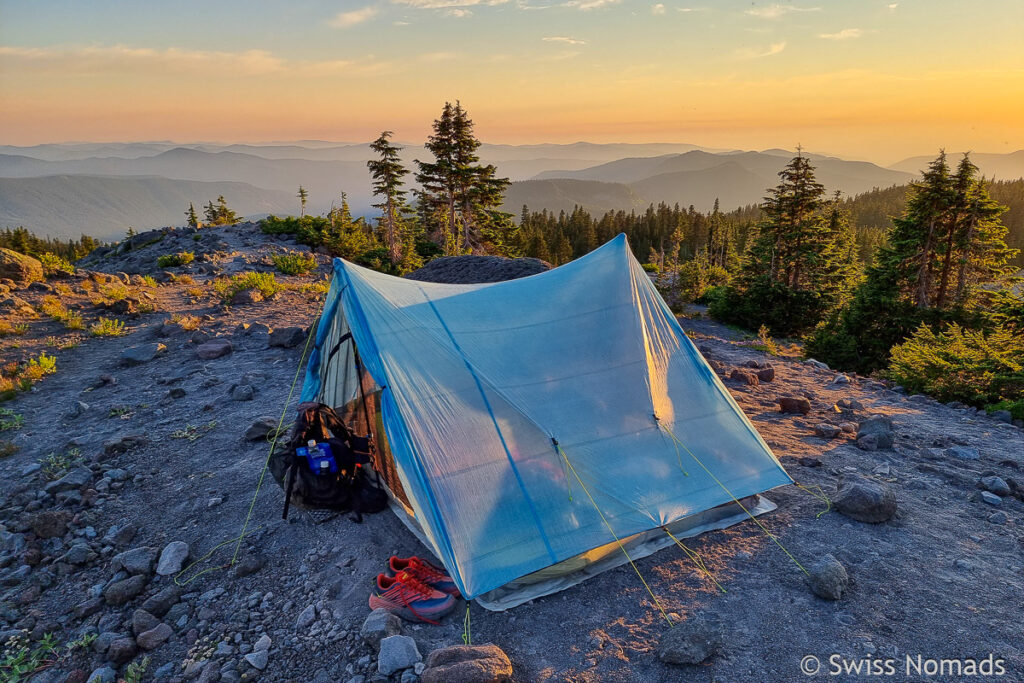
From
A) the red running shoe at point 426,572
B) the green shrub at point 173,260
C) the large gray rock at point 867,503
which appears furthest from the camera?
the green shrub at point 173,260


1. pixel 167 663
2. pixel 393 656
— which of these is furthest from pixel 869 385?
pixel 167 663

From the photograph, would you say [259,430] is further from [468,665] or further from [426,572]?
[468,665]

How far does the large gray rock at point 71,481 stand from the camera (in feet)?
24.7

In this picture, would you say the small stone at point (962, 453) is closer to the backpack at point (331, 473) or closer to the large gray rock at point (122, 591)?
the backpack at point (331, 473)

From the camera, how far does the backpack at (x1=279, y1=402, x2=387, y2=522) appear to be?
668cm

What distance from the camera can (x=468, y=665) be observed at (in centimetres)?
440

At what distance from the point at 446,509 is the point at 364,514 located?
1.89 metres

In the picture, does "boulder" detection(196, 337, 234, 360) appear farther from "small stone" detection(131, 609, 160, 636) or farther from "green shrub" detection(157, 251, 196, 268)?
"green shrub" detection(157, 251, 196, 268)

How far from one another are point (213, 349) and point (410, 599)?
35.1 ft

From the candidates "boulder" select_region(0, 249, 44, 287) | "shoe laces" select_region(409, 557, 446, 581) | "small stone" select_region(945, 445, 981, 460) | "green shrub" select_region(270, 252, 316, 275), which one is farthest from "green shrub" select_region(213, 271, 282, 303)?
"small stone" select_region(945, 445, 981, 460)

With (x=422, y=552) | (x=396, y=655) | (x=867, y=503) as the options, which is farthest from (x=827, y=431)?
(x=396, y=655)

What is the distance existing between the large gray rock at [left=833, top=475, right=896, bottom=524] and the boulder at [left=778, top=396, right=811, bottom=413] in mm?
3881

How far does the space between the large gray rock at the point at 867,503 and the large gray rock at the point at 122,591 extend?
879 cm

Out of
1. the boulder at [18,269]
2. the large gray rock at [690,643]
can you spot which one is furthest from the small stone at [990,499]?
the boulder at [18,269]
